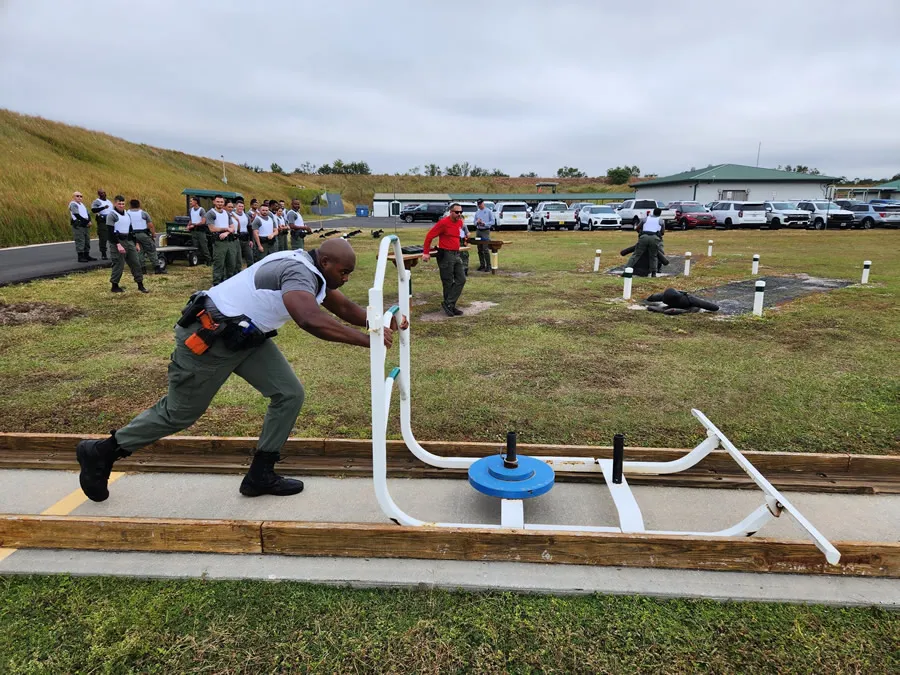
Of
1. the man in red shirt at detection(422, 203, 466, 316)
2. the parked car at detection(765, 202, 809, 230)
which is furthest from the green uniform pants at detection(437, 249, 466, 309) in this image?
the parked car at detection(765, 202, 809, 230)

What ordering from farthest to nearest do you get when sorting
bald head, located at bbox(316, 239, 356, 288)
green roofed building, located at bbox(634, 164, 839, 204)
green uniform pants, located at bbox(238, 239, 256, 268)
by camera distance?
green roofed building, located at bbox(634, 164, 839, 204), green uniform pants, located at bbox(238, 239, 256, 268), bald head, located at bbox(316, 239, 356, 288)

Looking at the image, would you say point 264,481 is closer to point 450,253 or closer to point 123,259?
point 450,253

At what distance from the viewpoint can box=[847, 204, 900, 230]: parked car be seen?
1390 inches

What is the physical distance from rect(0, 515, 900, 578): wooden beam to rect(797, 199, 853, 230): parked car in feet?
127

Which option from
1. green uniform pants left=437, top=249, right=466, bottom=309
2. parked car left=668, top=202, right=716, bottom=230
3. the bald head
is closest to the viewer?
the bald head

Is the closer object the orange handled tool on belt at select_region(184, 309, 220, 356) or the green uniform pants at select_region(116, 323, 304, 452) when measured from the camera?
the orange handled tool on belt at select_region(184, 309, 220, 356)

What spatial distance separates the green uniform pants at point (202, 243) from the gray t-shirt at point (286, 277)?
A: 48.2ft

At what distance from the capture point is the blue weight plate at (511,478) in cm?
352

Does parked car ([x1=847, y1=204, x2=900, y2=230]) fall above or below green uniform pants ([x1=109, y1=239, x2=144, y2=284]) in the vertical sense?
above

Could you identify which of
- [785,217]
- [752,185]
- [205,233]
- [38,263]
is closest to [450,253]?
[205,233]

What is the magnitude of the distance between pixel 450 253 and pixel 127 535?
7.35 metres

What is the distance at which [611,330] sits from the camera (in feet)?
29.3

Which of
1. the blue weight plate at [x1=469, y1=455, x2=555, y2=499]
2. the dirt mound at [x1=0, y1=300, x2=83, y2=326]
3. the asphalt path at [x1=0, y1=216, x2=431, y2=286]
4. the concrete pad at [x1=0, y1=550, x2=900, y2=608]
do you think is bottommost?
the concrete pad at [x1=0, y1=550, x2=900, y2=608]

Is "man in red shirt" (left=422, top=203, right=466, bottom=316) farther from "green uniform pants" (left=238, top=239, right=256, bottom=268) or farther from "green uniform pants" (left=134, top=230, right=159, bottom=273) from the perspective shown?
"green uniform pants" (left=134, top=230, right=159, bottom=273)
